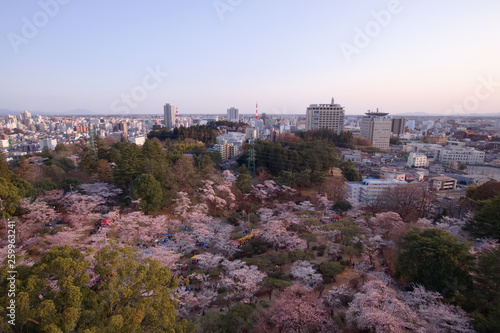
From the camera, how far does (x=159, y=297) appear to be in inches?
189

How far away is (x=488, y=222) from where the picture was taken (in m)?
10.3

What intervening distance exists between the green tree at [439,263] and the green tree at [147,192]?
1026cm

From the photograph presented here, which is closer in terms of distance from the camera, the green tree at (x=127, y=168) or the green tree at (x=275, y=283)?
the green tree at (x=275, y=283)

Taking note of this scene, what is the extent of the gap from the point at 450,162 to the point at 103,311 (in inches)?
1569

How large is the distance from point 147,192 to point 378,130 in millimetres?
42999

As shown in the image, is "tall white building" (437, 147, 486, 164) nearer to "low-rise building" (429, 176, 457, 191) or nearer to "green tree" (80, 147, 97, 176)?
"low-rise building" (429, 176, 457, 191)

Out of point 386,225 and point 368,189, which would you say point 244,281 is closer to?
point 386,225

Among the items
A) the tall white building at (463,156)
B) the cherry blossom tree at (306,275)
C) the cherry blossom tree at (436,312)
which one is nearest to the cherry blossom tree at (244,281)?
the cherry blossom tree at (306,275)

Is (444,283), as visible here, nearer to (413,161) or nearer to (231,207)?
(231,207)

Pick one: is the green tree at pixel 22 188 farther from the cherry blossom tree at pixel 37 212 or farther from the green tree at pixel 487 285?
the green tree at pixel 487 285

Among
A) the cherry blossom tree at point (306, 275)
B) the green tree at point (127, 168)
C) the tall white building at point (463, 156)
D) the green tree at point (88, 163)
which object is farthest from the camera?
the tall white building at point (463, 156)

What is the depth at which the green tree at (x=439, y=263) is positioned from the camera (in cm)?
695

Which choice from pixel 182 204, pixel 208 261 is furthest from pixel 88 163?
pixel 208 261

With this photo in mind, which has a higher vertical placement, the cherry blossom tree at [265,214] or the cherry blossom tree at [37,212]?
the cherry blossom tree at [37,212]
